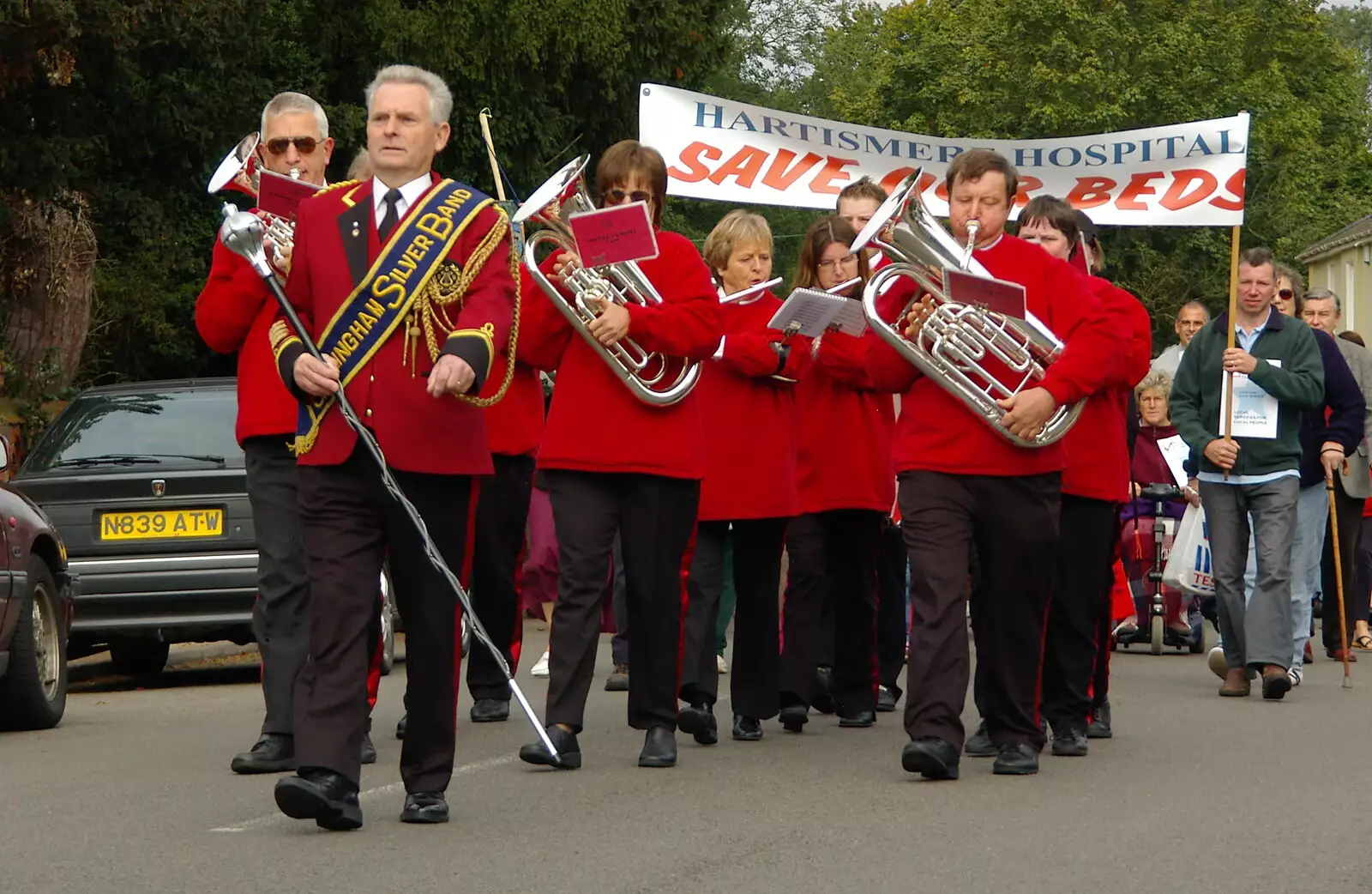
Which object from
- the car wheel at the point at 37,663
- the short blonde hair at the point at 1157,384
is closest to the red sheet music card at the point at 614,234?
the car wheel at the point at 37,663

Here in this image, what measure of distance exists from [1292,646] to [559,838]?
234 inches

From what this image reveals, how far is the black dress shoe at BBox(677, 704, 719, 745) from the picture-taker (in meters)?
9.54

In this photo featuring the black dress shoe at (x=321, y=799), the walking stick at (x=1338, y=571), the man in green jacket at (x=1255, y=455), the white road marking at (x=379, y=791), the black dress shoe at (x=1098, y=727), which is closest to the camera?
the black dress shoe at (x=321, y=799)

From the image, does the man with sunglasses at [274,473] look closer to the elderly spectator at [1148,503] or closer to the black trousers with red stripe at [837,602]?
the black trousers with red stripe at [837,602]

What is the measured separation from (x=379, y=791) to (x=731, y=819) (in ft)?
4.43

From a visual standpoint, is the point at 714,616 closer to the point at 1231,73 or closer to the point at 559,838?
the point at 559,838

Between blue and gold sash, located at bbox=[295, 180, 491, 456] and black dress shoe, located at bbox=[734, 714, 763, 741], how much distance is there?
313 cm

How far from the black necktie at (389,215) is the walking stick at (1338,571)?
23.3 ft

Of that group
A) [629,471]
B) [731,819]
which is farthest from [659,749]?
[731,819]

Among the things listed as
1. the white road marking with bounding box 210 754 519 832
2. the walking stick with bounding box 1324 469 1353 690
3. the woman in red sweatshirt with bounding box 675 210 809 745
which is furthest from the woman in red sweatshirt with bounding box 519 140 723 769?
the walking stick with bounding box 1324 469 1353 690

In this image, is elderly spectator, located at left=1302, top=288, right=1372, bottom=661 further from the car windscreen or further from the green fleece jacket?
the car windscreen

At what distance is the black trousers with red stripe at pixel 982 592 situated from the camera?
325 inches

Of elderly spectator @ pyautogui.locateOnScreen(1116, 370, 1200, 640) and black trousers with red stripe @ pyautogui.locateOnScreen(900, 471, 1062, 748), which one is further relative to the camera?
elderly spectator @ pyautogui.locateOnScreen(1116, 370, 1200, 640)

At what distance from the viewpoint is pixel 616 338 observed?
8.47 meters
